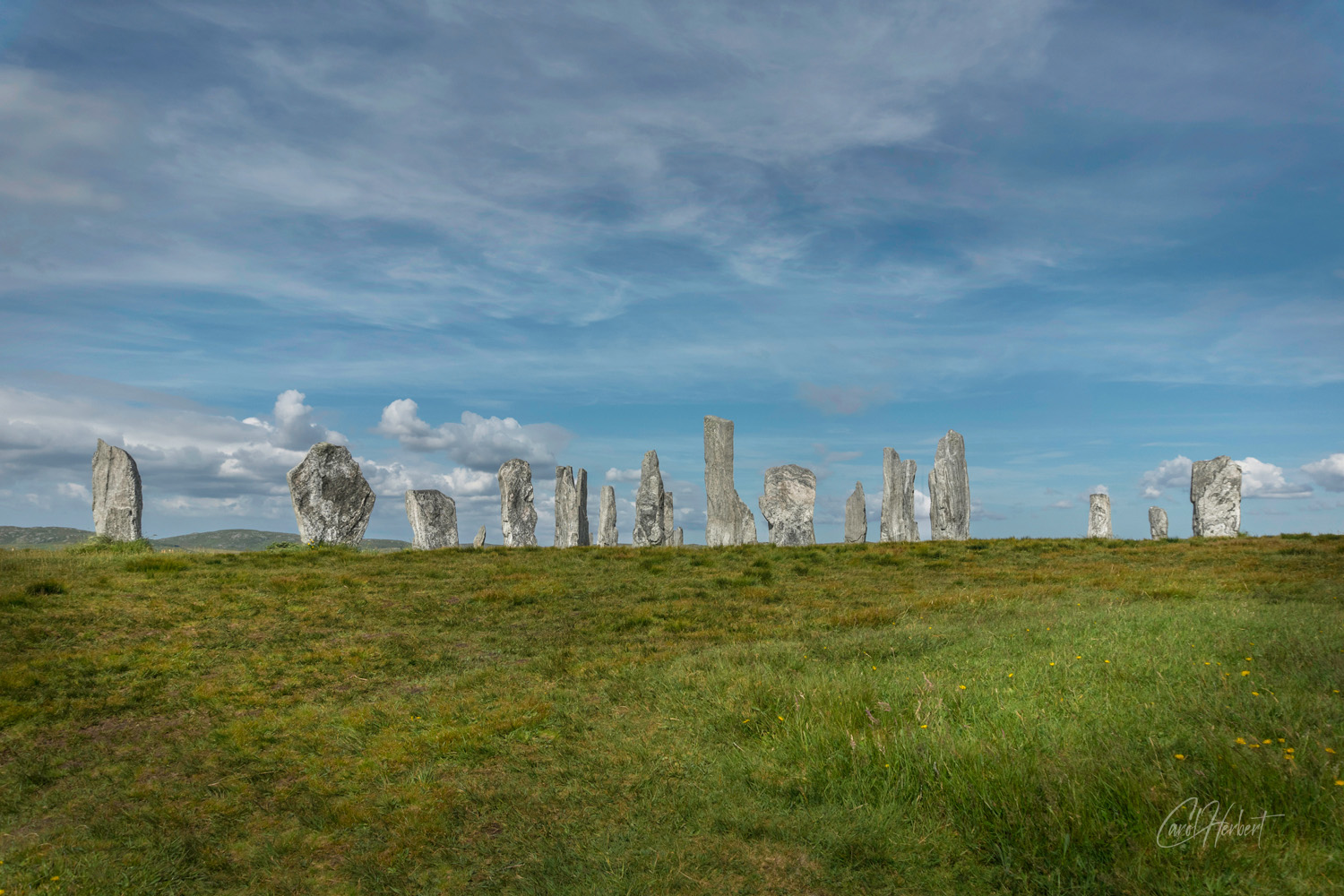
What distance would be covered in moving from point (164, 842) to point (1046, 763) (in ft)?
21.0

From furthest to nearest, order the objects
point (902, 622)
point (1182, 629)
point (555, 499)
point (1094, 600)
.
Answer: point (555, 499) < point (1094, 600) < point (902, 622) < point (1182, 629)

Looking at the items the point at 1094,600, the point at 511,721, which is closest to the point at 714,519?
the point at 1094,600

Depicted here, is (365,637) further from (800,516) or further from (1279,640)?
(800,516)

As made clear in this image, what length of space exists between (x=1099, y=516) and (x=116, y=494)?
119ft

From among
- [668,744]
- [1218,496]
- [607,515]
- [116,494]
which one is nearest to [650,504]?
[607,515]

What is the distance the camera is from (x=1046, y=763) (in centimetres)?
508

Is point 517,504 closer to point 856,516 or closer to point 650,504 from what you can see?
point 650,504

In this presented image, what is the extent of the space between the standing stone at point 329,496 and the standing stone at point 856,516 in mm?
19830

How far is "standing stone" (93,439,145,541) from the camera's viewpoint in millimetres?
24344

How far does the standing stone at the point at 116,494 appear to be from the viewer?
958 inches

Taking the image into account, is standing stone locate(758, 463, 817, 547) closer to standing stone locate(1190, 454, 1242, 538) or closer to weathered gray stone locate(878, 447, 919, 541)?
weathered gray stone locate(878, 447, 919, 541)

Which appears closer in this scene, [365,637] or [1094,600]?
[365,637]

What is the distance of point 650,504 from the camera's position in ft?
101

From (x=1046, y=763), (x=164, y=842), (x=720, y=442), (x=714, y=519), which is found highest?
(x=720, y=442)
